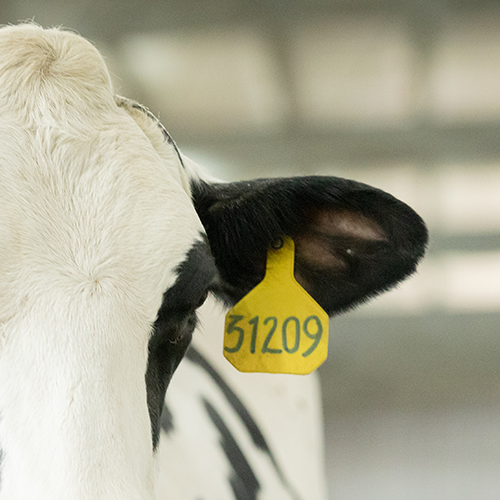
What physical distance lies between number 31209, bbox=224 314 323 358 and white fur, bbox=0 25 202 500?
23cm

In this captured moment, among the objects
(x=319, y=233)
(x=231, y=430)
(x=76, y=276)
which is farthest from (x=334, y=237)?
(x=231, y=430)

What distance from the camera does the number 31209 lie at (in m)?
0.82

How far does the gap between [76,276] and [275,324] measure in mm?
379

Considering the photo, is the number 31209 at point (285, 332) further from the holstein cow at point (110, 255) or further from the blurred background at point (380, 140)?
the blurred background at point (380, 140)

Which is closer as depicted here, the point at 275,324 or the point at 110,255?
the point at 110,255

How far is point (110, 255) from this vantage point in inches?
21.6

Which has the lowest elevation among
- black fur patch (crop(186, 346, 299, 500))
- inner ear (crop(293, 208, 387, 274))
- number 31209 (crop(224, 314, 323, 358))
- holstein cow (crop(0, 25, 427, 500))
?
black fur patch (crop(186, 346, 299, 500))

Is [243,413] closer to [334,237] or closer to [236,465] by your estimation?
[236,465]

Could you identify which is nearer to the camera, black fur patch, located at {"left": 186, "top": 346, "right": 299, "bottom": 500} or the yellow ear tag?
the yellow ear tag

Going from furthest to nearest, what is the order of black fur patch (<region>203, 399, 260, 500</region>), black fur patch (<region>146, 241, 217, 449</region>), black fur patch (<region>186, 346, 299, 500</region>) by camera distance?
black fur patch (<region>186, 346, 299, 500</region>) → black fur patch (<region>203, 399, 260, 500</region>) → black fur patch (<region>146, 241, 217, 449</region>)

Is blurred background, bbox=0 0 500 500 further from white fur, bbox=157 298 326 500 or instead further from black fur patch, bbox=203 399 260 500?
black fur patch, bbox=203 399 260 500

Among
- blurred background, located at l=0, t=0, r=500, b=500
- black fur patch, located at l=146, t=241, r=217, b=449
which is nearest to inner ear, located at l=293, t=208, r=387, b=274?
black fur patch, located at l=146, t=241, r=217, b=449

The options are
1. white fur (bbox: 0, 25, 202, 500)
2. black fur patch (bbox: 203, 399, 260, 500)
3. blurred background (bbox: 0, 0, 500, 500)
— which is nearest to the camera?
white fur (bbox: 0, 25, 202, 500)

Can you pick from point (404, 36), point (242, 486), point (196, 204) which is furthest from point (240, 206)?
point (404, 36)
